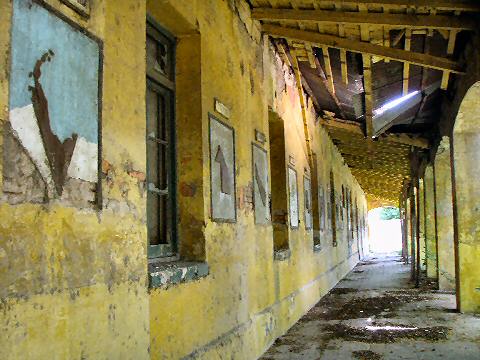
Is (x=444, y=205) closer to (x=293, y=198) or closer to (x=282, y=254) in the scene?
(x=293, y=198)

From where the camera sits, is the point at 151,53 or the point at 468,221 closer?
the point at 151,53

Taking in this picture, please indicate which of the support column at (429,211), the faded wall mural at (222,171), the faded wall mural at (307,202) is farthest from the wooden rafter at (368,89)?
the support column at (429,211)

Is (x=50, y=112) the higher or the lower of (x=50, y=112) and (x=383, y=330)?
the higher

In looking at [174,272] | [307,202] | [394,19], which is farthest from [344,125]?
[174,272]

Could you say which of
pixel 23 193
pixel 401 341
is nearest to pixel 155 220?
pixel 23 193

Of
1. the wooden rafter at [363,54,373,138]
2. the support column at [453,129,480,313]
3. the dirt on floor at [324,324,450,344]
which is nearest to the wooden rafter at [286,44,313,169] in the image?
the wooden rafter at [363,54,373,138]

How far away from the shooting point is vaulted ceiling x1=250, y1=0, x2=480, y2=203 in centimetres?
570

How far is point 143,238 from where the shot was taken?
115 inches

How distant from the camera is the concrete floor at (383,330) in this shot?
529 centimetres

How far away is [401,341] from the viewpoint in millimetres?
5777

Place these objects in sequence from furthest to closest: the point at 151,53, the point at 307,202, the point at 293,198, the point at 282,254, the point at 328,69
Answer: the point at 307,202 → the point at 293,198 → the point at 328,69 → the point at 282,254 → the point at 151,53

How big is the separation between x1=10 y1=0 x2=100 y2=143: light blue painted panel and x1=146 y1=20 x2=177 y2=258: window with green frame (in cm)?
118

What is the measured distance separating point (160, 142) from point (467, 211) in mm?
5461

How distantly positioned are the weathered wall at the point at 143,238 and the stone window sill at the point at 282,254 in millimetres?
114
